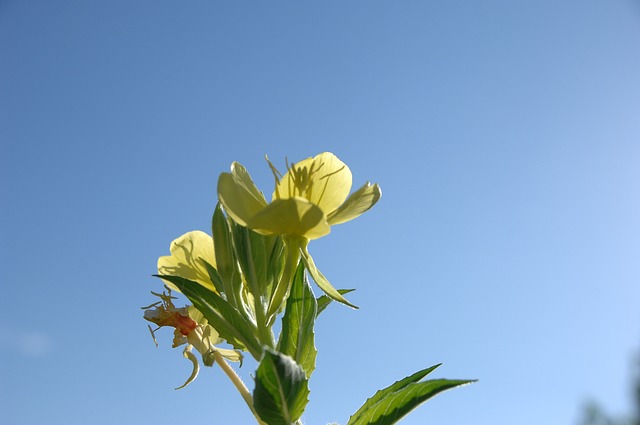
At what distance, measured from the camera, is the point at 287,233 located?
155cm

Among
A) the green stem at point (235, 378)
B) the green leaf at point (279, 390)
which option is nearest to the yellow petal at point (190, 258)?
the green stem at point (235, 378)

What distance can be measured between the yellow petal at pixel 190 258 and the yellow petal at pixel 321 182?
0.29 m

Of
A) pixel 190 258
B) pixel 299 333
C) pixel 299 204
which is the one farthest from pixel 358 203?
pixel 190 258

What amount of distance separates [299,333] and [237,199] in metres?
0.38

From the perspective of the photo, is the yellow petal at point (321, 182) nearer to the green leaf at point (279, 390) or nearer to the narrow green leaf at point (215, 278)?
the narrow green leaf at point (215, 278)

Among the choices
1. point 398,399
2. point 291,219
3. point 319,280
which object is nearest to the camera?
point 398,399

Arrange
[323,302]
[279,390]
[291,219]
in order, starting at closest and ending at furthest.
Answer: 1. [279,390]
2. [291,219]
3. [323,302]

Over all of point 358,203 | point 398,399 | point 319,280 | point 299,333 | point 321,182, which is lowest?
point 398,399

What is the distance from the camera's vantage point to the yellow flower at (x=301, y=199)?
1448 mm

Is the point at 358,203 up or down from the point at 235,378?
up

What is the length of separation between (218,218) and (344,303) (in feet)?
1.34

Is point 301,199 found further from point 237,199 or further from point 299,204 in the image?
point 237,199

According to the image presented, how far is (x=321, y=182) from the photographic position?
174 centimetres

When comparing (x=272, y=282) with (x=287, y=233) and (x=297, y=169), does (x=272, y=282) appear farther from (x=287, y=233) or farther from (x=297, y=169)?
(x=297, y=169)
